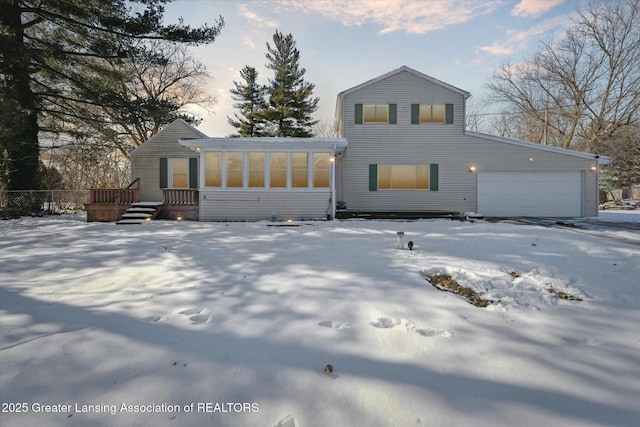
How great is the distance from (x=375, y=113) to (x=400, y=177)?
3300 millimetres

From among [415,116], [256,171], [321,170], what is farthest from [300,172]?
[415,116]

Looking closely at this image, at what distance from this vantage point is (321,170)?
38.7 feet

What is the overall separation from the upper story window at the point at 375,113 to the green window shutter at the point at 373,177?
2.26m

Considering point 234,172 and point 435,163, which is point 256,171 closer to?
point 234,172

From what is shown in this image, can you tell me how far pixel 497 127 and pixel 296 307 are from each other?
1363 inches

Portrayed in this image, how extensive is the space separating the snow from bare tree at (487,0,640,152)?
24598mm

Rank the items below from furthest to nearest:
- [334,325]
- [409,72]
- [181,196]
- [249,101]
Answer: [249,101] → [409,72] → [181,196] → [334,325]

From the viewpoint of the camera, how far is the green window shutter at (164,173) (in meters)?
14.6

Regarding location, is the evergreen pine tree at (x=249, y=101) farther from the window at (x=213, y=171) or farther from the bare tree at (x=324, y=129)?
the window at (x=213, y=171)

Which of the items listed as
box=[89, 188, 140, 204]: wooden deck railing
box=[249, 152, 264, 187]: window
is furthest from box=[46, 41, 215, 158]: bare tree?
box=[249, 152, 264, 187]: window

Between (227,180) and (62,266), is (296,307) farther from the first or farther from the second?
(227,180)

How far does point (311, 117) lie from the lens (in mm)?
25359

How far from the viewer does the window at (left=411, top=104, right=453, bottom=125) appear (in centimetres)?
1391

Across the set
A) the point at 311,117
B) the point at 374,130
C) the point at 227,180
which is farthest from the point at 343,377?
the point at 311,117
